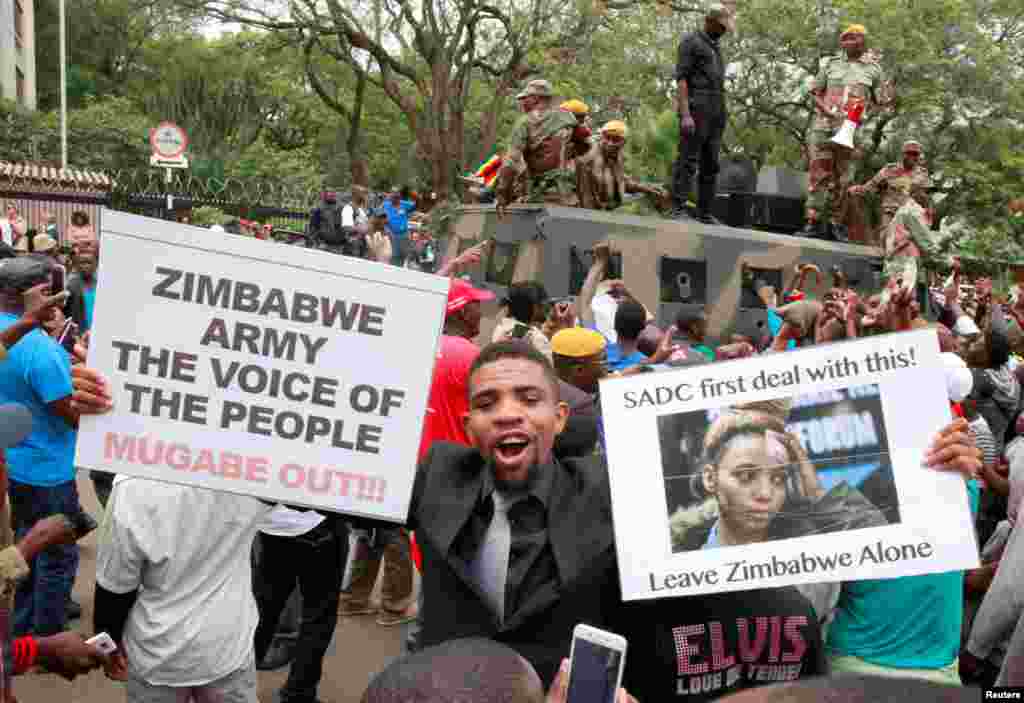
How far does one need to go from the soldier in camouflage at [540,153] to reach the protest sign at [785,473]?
A: 7.29 meters

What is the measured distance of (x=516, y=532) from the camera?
269 centimetres

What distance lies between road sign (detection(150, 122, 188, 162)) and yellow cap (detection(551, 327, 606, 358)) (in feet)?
43.4

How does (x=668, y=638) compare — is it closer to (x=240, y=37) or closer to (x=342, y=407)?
(x=342, y=407)

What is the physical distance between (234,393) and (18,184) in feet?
67.4

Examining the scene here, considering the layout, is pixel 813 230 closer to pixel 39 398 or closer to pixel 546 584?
pixel 39 398

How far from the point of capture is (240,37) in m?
31.5

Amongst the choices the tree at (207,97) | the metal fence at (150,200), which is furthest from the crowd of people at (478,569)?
the tree at (207,97)

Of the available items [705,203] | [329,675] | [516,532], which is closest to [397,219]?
[705,203]

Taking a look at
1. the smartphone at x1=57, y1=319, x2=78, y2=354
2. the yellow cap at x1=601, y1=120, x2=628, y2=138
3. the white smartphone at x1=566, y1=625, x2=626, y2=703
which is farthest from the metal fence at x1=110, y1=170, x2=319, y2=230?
the white smartphone at x1=566, y1=625, x2=626, y2=703

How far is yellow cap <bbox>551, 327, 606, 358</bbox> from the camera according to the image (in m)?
5.41

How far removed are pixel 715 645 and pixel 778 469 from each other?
0.43 meters

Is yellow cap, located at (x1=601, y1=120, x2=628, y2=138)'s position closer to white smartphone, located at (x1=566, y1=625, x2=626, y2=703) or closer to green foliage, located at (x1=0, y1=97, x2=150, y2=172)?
white smartphone, located at (x1=566, y1=625, x2=626, y2=703)

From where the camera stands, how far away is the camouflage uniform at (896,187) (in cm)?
1108

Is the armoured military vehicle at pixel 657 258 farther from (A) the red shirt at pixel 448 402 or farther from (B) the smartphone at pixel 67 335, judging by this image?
(A) the red shirt at pixel 448 402
